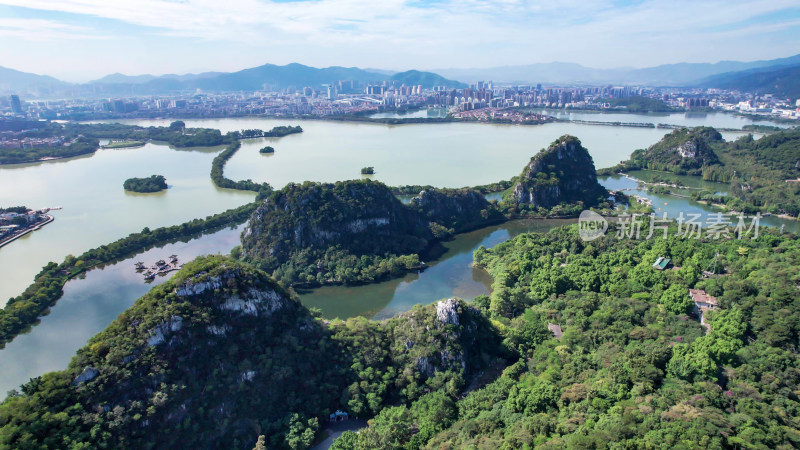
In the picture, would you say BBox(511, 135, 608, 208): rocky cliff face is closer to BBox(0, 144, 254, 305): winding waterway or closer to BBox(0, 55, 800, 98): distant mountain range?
BBox(0, 144, 254, 305): winding waterway

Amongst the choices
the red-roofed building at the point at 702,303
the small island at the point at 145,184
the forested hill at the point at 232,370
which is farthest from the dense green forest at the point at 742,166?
the small island at the point at 145,184

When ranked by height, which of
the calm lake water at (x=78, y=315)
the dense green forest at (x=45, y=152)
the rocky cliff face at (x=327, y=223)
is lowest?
the calm lake water at (x=78, y=315)

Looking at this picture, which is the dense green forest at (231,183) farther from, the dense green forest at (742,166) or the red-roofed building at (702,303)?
the dense green forest at (742,166)

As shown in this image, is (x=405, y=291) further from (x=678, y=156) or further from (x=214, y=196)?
(x=678, y=156)

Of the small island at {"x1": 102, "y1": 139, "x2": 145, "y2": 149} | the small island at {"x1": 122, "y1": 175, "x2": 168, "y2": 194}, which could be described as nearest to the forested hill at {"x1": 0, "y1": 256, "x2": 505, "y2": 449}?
the small island at {"x1": 122, "y1": 175, "x2": 168, "y2": 194}

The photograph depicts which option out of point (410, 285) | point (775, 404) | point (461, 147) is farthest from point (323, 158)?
point (775, 404)

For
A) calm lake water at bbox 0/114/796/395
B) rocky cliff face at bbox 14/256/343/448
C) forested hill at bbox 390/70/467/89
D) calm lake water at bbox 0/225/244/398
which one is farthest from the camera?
forested hill at bbox 390/70/467/89
